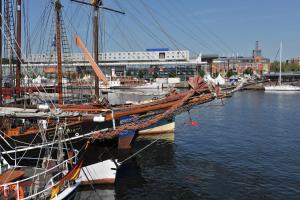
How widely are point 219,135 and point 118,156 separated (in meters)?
16.0

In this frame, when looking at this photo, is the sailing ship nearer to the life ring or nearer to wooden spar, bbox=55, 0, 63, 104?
wooden spar, bbox=55, 0, 63, 104

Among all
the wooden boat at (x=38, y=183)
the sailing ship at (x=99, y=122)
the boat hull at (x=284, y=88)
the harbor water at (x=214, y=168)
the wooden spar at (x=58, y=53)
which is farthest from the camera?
the boat hull at (x=284, y=88)

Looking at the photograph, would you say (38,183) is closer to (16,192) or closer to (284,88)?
(16,192)

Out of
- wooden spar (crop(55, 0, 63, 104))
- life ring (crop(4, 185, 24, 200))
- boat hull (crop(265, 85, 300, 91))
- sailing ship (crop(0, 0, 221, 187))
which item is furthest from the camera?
boat hull (crop(265, 85, 300, 91))

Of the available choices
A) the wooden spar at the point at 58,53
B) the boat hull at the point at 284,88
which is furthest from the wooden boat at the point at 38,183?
the boat hull at the point at 284,88

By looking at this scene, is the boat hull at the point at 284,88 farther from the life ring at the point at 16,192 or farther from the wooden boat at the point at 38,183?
the life ring at the point at 16,192

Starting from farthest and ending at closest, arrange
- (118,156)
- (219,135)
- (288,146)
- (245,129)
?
(245,129) → (219,135) → (288,146) → (118,156)

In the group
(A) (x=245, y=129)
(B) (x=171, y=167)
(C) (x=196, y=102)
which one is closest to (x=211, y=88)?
(C) (x=196, y=102)

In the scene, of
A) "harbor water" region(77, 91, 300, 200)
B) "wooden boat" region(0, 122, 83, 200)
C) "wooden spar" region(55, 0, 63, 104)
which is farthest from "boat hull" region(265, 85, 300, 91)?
"wooden boat" region(0, 122, 83, 200)

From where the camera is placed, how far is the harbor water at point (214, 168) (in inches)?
891

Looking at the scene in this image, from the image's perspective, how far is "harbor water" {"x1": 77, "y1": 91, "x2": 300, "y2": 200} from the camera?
74.3ft

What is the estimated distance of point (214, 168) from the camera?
91.3 ft

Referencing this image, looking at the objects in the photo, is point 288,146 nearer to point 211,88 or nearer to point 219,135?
point 219,135

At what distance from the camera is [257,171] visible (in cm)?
2709
